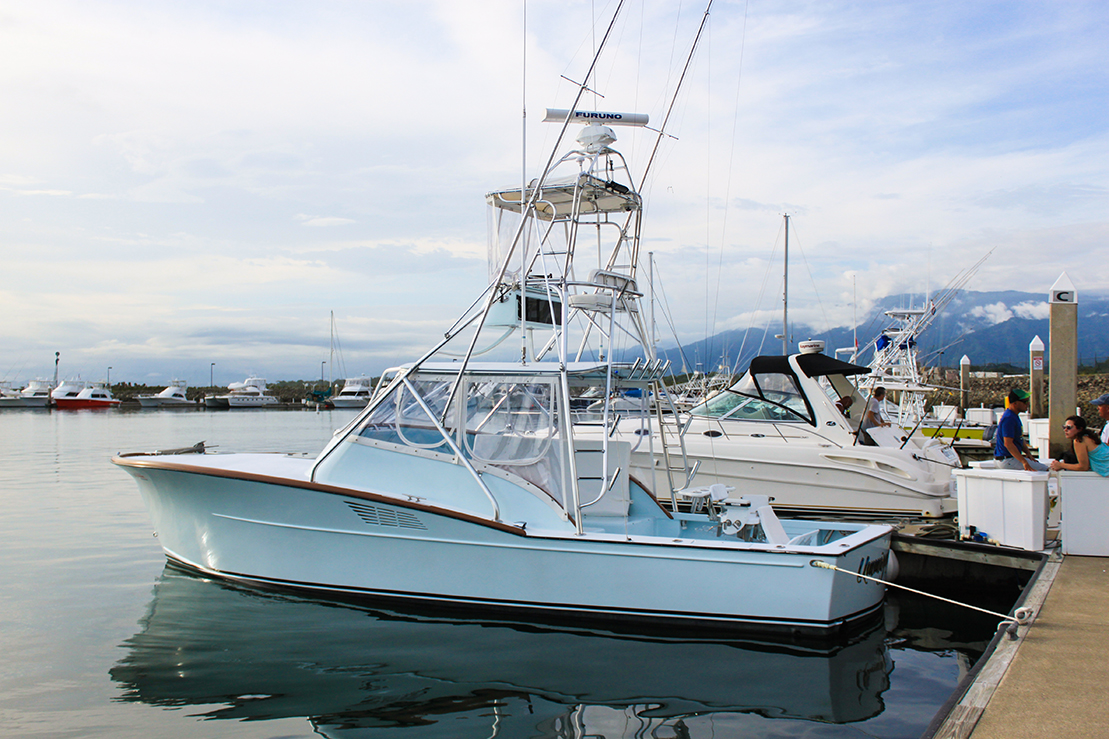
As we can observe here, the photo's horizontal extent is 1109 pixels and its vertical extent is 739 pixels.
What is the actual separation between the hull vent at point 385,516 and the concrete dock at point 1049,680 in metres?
4.13

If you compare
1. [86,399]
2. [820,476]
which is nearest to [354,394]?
[86,399]

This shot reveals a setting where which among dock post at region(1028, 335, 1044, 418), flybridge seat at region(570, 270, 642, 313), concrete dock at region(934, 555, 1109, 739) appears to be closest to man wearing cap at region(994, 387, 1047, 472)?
concrete dock at region(934, 555, 1109, 739)

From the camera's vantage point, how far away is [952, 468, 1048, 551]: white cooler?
6699 mm

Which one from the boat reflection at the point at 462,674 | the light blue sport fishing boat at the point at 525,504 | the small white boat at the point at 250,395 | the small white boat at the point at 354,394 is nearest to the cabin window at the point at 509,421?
the light blue sport fishing boat at the point at 525,504

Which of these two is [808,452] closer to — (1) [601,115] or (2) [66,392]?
(1) [601,115]

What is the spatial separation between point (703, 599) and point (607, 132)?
4.19 m

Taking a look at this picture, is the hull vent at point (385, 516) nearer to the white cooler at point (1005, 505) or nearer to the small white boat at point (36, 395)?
the white cooler at point (1005, 505)

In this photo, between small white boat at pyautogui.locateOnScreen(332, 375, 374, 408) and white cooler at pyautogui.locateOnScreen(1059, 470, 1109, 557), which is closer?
white cooler at pyautogui.locateOnScreen(1059, 470, 1109, 557)

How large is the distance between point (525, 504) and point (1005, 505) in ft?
15.6

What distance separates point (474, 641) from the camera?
5840 millimetres

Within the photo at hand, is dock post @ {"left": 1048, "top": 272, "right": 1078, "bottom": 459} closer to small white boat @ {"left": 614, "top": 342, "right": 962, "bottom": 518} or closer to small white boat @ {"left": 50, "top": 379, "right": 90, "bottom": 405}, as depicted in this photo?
small white boat @ {"left": 614, "top": 342, "right": 962, "bottom": 518}

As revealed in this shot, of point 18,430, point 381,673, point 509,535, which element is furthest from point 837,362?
point 18,430

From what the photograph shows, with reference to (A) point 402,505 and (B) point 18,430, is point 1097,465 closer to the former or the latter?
(A) point 402,505

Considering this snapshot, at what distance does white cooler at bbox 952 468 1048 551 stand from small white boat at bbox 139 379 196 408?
79.2 metres
